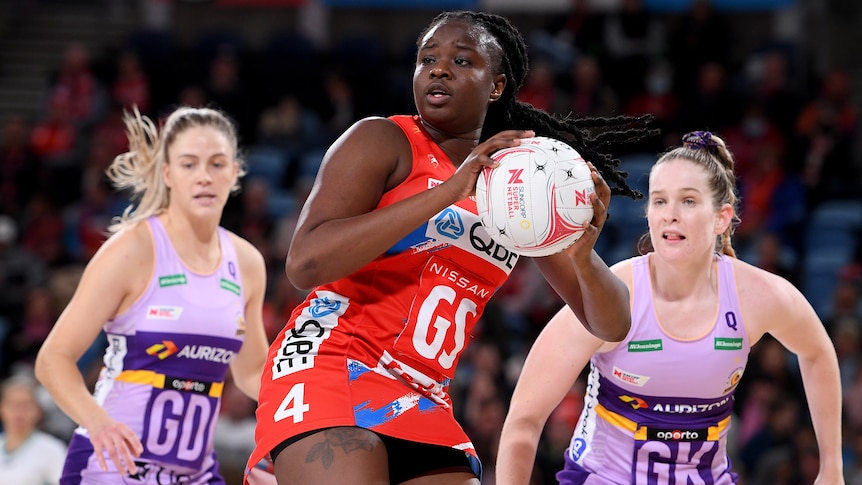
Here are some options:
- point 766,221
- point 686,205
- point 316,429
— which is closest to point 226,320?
point 316,429

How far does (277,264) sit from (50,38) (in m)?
6.17

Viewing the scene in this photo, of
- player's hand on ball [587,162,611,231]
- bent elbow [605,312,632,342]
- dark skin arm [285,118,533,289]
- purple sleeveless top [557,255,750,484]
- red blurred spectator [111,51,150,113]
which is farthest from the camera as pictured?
red blurred spectator [111,51,150,113]

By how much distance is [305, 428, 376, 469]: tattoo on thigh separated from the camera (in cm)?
276

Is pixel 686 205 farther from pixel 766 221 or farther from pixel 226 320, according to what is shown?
pixel 766 221

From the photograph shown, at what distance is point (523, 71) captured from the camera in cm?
334

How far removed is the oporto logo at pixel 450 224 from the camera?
2988 millimetres

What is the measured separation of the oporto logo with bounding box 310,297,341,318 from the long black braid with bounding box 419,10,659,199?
0.72m

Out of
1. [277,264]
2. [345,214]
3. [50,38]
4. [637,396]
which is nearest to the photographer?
[345,214]

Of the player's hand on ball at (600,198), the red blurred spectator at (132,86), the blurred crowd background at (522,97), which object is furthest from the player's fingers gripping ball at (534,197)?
the red blurred spectator at (132,86)

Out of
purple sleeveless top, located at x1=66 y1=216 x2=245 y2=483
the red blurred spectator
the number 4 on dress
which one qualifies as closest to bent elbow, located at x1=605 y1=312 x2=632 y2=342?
the number 4 on dress

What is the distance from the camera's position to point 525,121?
338 centimetres

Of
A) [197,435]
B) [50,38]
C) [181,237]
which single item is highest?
[50,38]

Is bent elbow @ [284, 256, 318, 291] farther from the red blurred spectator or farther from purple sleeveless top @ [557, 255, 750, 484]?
the red blurred spectator

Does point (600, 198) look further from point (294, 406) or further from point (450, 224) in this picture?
point (294, 406)
